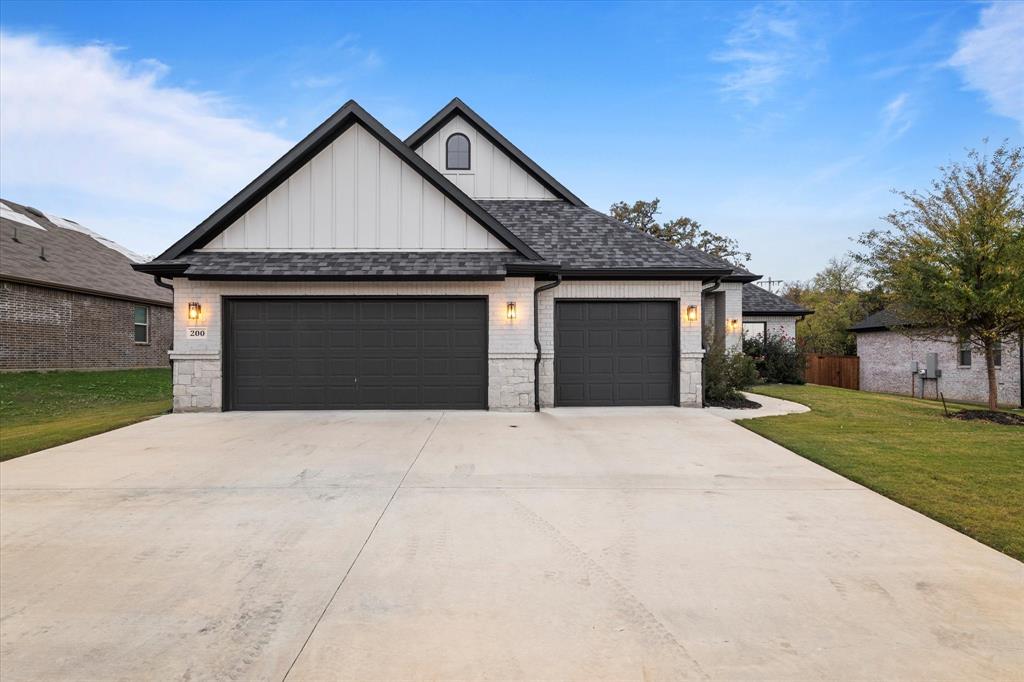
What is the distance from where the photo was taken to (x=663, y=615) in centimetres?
288

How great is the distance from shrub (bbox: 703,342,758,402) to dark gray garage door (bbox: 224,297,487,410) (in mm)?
5797

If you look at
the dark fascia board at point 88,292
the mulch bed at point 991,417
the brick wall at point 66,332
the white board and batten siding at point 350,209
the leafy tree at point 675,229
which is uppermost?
the leafy tree at point 675,229

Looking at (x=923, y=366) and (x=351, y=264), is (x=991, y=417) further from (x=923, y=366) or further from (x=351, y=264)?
(x=351, y=264)

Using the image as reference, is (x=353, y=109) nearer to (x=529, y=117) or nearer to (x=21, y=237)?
(x=21, y=237)

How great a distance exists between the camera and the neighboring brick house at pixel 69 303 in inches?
668

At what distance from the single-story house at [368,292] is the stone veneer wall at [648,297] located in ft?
0.11

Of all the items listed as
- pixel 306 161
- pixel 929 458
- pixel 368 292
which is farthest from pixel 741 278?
pixel 306 161

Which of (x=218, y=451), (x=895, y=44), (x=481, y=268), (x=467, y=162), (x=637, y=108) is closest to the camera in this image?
(x=218, y=451)

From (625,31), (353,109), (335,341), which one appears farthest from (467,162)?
(625,31)

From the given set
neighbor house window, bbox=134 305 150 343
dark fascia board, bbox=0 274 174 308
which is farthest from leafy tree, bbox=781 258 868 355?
neighbor house window, bbox=134 305 150 343

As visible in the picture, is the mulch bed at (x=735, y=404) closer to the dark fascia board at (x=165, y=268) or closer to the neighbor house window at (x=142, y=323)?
the dark fascia board at (x=165, y=268)

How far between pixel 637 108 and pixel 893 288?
17.1 metres

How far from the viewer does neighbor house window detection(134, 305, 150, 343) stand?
21953 mm

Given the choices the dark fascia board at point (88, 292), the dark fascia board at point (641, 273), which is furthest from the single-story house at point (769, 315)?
the dark fascia board at point (88, 292)
